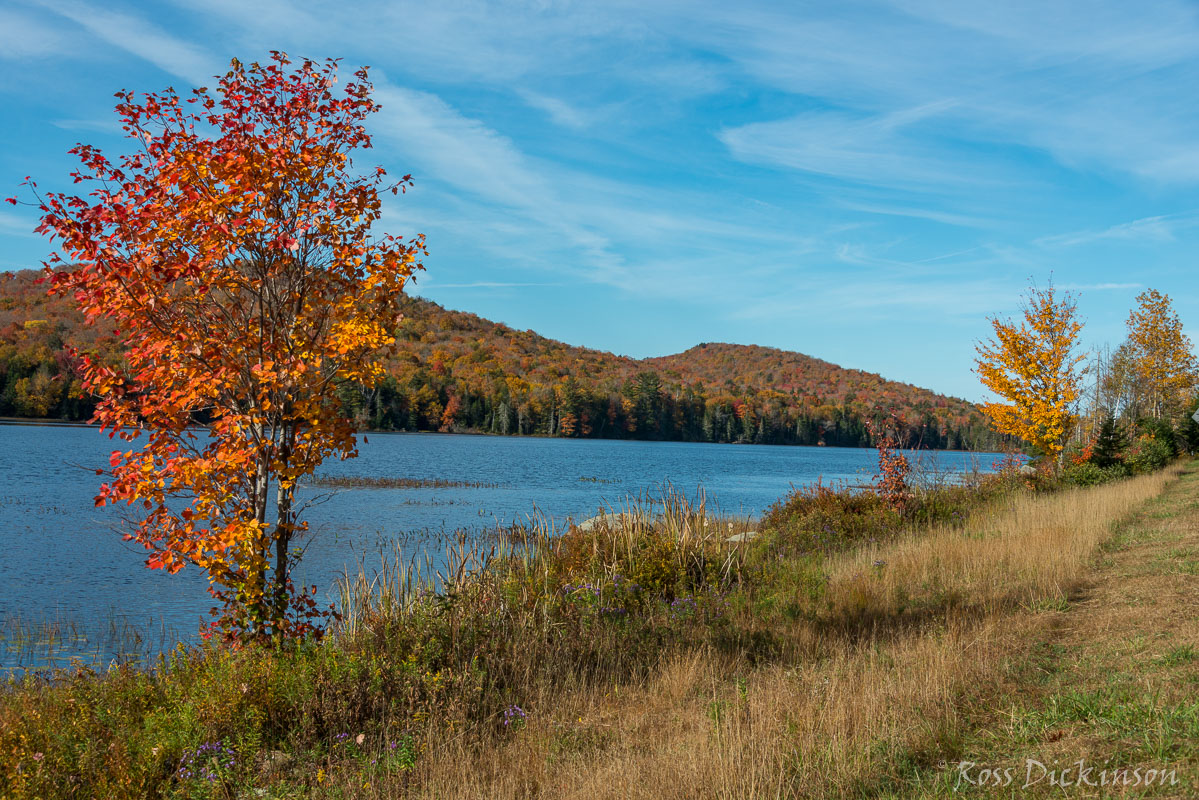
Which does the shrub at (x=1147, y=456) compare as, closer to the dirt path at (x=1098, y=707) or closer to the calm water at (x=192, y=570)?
the calm water at (x=192, y=570)

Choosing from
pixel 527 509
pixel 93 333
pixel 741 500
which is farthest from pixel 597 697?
pixel 93 333

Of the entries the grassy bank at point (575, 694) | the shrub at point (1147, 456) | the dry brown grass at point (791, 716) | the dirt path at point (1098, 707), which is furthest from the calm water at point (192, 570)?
the dirt path at point (1098, 707)

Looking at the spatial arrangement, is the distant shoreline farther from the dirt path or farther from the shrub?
the dirt path

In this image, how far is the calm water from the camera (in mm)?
12305

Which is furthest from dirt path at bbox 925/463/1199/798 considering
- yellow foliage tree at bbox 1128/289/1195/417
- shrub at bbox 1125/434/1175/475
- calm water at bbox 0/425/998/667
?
yellow foliage tree at bbox 1128/289/1195/417

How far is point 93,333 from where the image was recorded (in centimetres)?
5894

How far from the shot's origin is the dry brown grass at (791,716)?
4484 mm

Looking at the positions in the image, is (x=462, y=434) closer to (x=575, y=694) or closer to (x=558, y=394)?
(x=558, y=394)

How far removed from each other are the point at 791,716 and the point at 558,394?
10607 centimetres

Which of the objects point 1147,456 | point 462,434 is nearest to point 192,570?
point 1147,456

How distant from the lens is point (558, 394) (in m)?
111

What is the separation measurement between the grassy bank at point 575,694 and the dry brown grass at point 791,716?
0.02m

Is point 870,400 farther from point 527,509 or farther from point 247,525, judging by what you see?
point 247,525

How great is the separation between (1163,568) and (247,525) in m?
10.3
